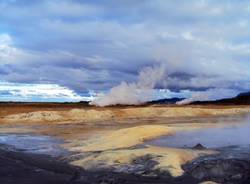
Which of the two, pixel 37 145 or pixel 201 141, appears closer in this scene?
pixel 37 145

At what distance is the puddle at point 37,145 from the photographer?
19013 millimetres

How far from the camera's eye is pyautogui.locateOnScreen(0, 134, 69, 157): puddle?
1901cm

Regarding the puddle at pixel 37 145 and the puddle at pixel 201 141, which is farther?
the puddle at pixel 201 141

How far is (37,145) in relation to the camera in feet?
71.0

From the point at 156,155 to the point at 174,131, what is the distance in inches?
451

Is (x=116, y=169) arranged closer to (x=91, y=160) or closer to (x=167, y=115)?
(x=91, y=160)

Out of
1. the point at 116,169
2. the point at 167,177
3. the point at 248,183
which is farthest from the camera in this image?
the point at 116,169

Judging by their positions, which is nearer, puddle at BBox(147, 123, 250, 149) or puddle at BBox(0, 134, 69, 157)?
puddle at BBox(0, 134, 69, 157)

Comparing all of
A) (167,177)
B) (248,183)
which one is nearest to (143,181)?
(167,177)

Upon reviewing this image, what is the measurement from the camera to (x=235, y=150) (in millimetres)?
17641

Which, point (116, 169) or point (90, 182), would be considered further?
point (116, 169)

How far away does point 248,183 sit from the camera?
12.2 metres

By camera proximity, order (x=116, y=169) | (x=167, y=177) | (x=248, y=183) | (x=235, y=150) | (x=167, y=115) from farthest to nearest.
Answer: (x=167, y=115)
(x=235, y=150)
(x=116, y=169)
(x=167, y=177)
(x=248, y=183)

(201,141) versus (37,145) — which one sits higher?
(37,145)
